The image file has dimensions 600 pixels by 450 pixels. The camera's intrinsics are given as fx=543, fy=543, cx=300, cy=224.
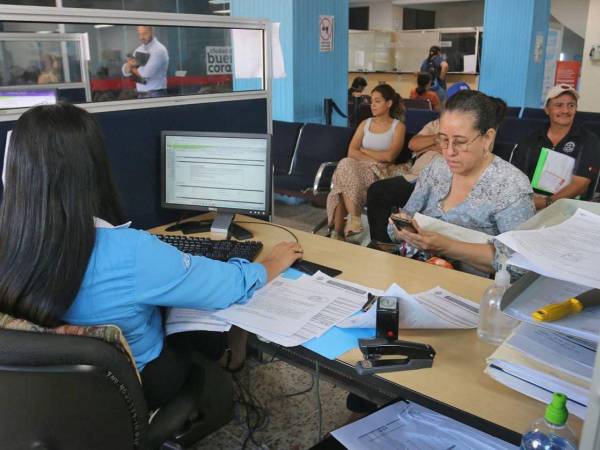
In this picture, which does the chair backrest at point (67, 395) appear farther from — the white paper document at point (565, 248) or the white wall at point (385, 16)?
the white wall at point (385, 16)

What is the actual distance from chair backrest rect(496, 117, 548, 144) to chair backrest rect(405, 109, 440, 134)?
561mm

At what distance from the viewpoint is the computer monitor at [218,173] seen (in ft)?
6.23

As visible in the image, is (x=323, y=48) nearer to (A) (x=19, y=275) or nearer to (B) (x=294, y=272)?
(B) (x=294, y=272)

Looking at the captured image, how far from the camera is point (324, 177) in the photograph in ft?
13.3

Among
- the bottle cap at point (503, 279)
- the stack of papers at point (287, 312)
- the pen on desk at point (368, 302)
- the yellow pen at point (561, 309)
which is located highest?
the yellow pen at point (561, 309)

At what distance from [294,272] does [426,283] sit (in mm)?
377

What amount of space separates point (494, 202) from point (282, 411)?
3.61ft

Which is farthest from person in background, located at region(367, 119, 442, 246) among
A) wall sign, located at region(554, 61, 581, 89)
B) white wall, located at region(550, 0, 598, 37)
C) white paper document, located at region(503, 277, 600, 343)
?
white wall, located at region(550, 0, 598, 37)

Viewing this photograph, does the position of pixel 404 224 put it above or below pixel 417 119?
below

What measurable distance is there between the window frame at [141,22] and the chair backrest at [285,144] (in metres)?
2.14

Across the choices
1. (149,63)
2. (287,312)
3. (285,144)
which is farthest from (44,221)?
(149,63)

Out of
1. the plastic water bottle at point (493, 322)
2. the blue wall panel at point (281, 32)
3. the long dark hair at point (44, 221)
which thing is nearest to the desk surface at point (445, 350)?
the plastic water bottle at point (493, 322)

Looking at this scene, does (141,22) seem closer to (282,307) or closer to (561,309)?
(282,307)

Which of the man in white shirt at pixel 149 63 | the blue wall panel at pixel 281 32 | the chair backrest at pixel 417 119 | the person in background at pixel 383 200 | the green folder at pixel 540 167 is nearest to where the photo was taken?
the green folder at pixel 540 167
